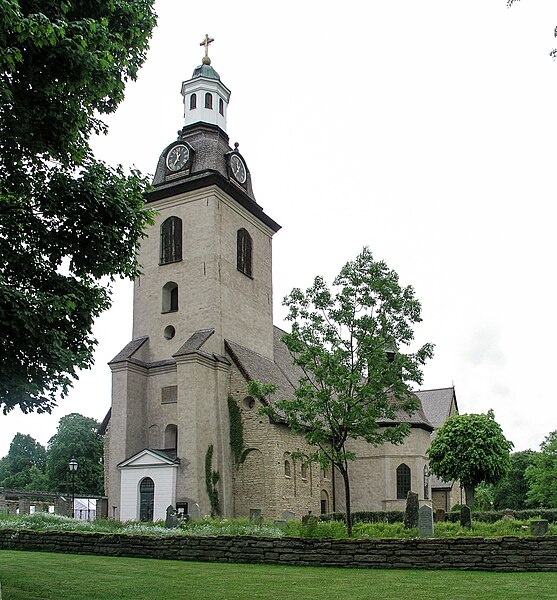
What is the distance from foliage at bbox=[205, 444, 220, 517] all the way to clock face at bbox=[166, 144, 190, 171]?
15980 mm

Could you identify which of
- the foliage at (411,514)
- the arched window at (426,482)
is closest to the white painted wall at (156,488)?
the foliage at (411,514)

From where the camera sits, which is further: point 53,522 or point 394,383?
point 53,522

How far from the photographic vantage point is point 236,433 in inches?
1324

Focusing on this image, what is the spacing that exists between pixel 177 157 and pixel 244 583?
2957cm

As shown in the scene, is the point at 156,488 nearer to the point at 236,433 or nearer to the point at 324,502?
the point at 236,433

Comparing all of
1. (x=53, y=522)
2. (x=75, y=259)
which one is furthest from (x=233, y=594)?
(x=53, y=522)

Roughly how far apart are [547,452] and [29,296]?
61686 millimetres

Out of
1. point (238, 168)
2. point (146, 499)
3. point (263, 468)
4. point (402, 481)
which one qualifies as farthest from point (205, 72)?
point (402, 481)

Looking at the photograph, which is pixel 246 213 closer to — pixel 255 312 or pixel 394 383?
pixel 255 312

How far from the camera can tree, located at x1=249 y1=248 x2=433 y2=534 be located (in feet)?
73.3

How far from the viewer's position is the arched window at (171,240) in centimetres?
3684

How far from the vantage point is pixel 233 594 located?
428 inches

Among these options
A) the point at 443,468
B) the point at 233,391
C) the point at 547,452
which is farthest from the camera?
the point at 547,452

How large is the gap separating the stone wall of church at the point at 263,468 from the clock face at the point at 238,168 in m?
11.6
